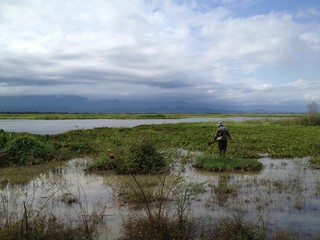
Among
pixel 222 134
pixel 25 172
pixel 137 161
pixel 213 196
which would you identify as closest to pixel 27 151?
pixel 25 172

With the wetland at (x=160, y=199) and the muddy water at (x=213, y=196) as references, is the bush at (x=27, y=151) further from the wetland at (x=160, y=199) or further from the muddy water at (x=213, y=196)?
the muddy water at (x=213, y=196)

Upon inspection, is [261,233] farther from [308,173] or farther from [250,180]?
[308,173]

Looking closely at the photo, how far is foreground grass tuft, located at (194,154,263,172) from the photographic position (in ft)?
48.8

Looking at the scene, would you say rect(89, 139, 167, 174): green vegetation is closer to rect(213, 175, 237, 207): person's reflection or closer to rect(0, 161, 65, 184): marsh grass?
rect(0, 161, 65, 184): marsh grass

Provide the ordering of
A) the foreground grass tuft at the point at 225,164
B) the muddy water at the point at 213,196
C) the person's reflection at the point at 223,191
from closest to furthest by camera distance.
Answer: the muddy water at the point at 213,196
the person's reflection at the point at 223,191
the foreground grass tuft at the point at 225,164

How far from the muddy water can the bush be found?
286 centimetres

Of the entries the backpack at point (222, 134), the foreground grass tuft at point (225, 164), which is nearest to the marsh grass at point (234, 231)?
the foreground grass tuft at point (225, 164)

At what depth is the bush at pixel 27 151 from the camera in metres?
17.4

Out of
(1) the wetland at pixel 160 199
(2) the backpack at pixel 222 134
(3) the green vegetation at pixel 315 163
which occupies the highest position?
(2) the backpack at pixel 222 134

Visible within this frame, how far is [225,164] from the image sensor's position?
15125 millimetres

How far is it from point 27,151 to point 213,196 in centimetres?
1168

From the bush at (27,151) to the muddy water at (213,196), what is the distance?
9.38ft

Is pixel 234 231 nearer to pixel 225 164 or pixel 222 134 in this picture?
pixel 225 164

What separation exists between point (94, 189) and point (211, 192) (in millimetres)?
4282
